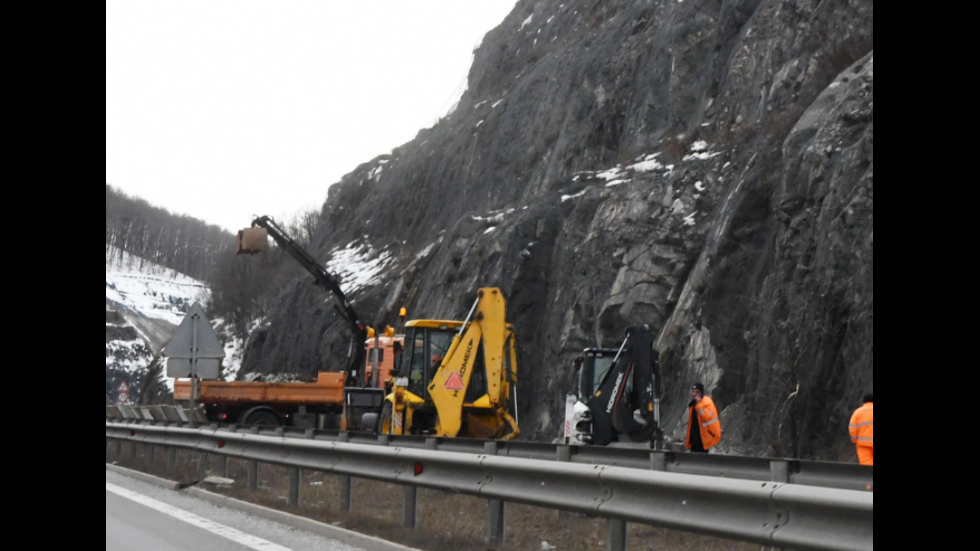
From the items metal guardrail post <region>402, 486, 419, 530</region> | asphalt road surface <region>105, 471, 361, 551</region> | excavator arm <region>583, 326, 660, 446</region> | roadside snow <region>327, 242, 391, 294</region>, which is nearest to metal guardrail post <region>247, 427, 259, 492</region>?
asphalt road surface <region>105, 471, 361, 551</region>

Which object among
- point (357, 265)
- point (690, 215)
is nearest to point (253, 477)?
point (690, 215)

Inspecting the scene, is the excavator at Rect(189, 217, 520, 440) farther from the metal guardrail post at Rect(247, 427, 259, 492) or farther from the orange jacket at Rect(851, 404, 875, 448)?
the orange jacket at Rect(851, 404, 875, 448)

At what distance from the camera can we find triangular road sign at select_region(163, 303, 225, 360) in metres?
16.3

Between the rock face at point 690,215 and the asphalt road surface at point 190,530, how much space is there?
7.29 meters

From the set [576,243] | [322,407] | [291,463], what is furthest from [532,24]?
[291,463]

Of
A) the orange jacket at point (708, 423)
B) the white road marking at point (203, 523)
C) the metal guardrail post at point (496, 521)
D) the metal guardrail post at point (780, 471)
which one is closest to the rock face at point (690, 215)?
the orange jacket at point (708, 423)

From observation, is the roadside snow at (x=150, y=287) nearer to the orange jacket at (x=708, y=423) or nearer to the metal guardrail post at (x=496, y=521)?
the orange jacket at (x=708, y=423)

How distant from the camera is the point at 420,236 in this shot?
174 ft

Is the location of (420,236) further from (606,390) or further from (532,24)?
(606,390)

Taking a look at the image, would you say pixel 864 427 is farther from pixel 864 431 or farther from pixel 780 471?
pixel 780 471

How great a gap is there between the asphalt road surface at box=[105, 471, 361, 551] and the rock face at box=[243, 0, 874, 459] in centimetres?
729

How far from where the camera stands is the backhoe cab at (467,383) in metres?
18.8

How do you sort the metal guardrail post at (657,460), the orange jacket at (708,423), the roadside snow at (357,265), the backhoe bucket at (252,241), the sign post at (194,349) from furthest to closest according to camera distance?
1. the roadside snow at (357,265)
2. the backhoe bucket at (252,241)
3. the sign post at (194,349)
4. the orange jacket at (708,423)
5. the metal guardrail post at (657,460)
